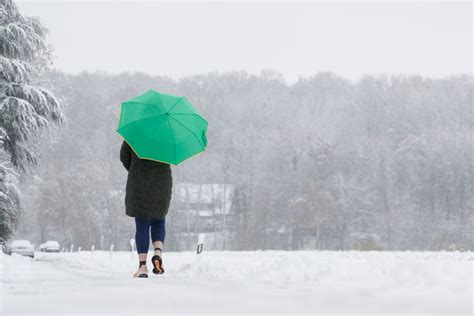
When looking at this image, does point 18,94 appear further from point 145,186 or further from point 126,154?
point 145,186

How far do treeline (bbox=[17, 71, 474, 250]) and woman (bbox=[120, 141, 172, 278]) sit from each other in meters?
49.9

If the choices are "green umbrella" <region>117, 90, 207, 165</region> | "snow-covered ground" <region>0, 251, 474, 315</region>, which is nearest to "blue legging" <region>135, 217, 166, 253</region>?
"green umbrella" <region>117, 90, 207, 165</region>

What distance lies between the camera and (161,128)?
9.07 metres

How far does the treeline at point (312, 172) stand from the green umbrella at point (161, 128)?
164 ft

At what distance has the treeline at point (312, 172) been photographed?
6775 cm

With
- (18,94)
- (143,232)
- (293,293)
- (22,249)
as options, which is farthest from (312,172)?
(293,293)

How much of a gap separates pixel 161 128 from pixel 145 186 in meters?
0.72

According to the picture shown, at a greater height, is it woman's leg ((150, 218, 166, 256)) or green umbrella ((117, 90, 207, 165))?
green umbrella ((117, 90, 207, 165))

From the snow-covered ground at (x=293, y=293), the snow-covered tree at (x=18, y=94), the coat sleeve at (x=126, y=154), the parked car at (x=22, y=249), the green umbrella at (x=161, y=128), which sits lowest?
the snow-covered ground at (x=293, y=293)

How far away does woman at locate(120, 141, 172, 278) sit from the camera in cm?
911

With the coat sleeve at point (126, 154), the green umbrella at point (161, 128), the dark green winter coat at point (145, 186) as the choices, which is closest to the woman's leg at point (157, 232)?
the dark green winter coat at point (145, 186)

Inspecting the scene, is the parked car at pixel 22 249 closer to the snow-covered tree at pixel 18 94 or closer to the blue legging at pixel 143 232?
the snow-covered tree at pixel 18 94

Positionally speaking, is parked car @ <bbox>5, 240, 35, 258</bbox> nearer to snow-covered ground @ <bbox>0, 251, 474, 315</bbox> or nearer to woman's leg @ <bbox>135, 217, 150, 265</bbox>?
woman's leg @ <bbox>135, 217, 150, 265</bbox>

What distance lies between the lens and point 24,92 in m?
20.8
